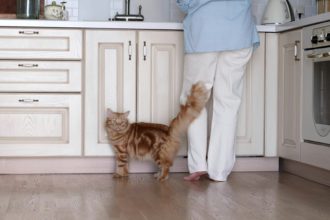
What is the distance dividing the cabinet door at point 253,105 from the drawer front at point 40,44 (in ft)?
3.59

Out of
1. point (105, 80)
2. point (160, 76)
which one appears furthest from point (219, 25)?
point (105, 80)

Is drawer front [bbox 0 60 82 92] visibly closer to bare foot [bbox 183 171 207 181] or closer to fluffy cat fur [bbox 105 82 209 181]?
fluffy cat fur [bbox 105 82 209 181]

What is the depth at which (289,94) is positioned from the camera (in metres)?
3.85

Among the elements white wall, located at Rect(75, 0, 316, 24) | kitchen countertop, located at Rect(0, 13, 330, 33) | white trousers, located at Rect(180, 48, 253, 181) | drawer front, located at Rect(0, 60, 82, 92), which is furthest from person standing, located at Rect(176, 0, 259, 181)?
white wall, located at Rect(75, 0, 316, 24)

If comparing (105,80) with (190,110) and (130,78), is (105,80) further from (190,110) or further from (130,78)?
(190,110)

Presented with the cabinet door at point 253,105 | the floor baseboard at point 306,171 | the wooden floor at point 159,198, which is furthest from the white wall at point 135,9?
the wooden floor at point 159,198

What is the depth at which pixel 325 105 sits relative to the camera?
3.40 meters

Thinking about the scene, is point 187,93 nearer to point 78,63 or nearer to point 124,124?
point 124,124

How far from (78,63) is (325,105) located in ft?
4.93

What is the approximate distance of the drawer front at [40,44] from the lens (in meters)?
3.77

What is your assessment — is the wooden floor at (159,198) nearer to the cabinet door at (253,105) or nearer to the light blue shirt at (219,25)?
the cabinet door at (253,105)

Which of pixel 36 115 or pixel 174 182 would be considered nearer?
pixel 174 182

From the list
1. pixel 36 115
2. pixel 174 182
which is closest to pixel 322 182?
pixel 174 182

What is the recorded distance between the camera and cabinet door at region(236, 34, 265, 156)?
157 inches
